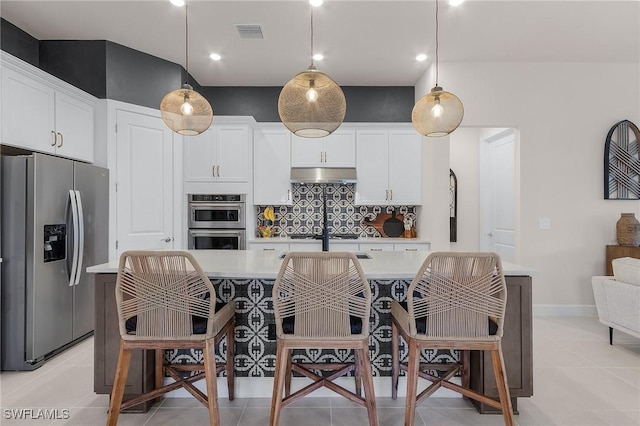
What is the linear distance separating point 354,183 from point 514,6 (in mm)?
2536

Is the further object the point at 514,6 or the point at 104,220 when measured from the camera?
the point at 104,220

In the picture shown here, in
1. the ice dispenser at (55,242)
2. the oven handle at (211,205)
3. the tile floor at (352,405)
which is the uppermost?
the oven handle at (211,205)

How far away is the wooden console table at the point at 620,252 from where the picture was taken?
3.87m

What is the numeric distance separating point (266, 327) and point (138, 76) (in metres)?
3.19

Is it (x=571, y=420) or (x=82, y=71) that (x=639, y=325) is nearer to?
(x=571, y=420)

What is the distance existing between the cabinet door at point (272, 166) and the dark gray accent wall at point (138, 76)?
1163 millimetres

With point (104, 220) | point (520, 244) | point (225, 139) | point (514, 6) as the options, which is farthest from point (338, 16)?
point (520, 244)

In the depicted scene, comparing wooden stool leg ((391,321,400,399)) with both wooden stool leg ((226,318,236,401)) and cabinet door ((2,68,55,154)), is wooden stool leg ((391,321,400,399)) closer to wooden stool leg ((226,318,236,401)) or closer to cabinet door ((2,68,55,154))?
wooden stool leg ((226,318,236,401))

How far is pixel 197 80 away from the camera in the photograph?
15.6 feet

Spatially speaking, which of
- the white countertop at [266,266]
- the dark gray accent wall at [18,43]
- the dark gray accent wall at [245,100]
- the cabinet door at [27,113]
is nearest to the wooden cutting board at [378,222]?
the dark gray accent wall at [245,100]

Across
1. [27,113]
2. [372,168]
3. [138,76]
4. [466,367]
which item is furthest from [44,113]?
[466,367]

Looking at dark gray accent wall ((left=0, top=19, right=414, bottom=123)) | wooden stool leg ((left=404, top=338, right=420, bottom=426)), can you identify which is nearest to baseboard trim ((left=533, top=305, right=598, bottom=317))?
wooden stool leg ((left=404, top=338, right=420, bottom=426))

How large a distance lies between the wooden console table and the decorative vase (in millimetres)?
57

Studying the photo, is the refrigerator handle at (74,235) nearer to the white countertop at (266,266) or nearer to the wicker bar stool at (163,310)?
the white countertop at (266,266)
